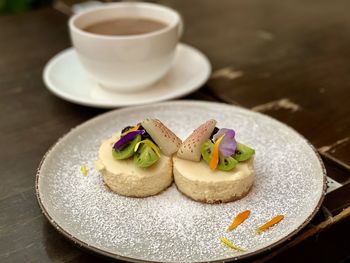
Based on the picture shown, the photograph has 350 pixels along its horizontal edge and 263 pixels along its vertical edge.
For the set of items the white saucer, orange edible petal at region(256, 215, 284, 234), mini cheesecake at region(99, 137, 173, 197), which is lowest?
the white saucer

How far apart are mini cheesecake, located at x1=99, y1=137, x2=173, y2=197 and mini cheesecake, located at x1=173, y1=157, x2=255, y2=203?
0.07 feet

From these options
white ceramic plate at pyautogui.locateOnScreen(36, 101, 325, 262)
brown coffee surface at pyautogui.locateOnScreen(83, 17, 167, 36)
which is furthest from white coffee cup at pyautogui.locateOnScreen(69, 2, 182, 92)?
white ceramic plate at pyautogui.locateOnScreen(36, 101, 325, 262)

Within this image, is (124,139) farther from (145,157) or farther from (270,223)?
(270,223)

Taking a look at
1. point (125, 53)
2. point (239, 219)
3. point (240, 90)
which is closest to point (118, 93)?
point (125, 53)

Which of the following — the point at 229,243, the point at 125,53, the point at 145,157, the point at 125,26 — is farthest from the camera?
the point at 125,26

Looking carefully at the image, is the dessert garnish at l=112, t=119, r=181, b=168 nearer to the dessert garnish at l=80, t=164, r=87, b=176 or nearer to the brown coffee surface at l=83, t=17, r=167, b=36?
the dessert garnish at l=80, t=164, r=87, b=176

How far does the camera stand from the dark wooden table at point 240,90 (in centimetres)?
71

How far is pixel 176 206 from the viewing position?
72cm

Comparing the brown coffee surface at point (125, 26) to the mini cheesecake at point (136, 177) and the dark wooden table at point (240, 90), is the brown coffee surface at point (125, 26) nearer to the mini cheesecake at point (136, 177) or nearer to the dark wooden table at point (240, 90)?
the dark wooden table at point (240, 90)

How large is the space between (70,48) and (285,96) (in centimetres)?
68

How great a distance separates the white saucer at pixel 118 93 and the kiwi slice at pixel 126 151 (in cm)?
26

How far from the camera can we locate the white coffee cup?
1.02 metres

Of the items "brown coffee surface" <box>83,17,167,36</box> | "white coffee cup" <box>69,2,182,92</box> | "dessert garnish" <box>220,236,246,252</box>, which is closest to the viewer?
"dessert garnish" <box>220,236,246,252</box>

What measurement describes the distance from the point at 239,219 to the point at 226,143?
13cm
